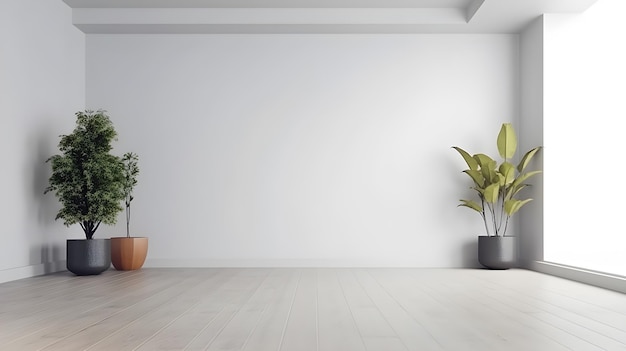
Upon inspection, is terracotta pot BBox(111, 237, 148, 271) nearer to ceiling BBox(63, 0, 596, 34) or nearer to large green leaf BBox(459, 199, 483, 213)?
ceiling BBox(63, 0, 596, 34)

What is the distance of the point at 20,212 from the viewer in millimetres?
5363

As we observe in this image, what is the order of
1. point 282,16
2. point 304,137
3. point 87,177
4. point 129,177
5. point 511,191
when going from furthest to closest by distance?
point 304,137
point 282,16
point 511,191
point 129,177
point 87,177

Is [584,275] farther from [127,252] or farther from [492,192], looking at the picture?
[127,252]

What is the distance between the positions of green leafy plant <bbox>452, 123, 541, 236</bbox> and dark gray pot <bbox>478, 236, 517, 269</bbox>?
150mm

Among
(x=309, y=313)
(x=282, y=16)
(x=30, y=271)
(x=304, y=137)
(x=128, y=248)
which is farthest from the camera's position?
(x=304, y=137)

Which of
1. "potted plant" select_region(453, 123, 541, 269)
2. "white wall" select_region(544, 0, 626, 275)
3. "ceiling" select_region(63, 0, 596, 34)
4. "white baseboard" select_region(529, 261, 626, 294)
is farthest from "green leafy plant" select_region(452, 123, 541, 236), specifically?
"ceiling" select_region(63, 0, 596, 34)

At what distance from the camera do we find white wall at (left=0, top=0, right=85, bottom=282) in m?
5.17

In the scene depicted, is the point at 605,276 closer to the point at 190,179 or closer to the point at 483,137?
the point at 483,137

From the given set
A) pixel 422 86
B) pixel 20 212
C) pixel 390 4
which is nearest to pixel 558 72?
pixel 422 86

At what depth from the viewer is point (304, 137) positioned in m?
6.82

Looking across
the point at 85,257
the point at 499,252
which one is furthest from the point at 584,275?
the point at 85,257

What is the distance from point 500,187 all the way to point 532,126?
740mm

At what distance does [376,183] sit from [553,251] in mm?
1930

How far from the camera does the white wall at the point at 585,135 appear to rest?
6035 millimetres
